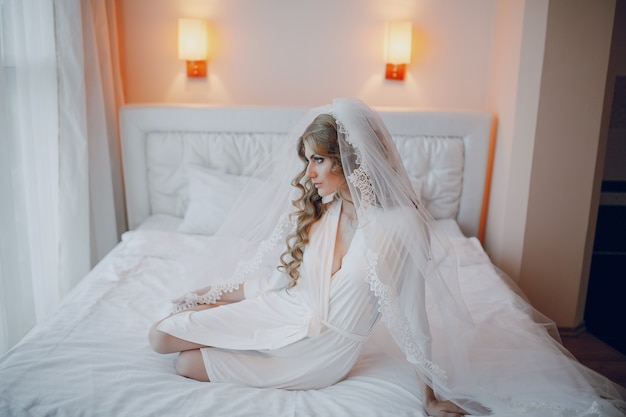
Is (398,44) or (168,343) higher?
(398,44)

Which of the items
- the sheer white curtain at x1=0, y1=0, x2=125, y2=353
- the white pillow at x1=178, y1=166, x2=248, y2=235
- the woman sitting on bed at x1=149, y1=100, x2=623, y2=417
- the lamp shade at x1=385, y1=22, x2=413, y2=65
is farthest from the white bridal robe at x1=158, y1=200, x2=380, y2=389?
the lamp shade at x1=385, y1=22, x2=413, y2=65

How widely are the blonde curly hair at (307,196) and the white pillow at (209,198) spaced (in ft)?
3.72

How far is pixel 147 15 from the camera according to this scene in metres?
3.55

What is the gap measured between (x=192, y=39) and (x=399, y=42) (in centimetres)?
122

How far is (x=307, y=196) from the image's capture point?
2.07 meters

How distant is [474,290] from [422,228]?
3.12 feet

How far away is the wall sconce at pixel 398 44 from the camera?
11.3 ft

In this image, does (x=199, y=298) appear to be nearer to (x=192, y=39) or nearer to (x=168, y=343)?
(x=168, y=343)

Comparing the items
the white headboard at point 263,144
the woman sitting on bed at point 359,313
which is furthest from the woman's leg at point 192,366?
the white headboard at point 263,144

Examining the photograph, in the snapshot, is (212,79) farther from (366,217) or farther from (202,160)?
(366,217)

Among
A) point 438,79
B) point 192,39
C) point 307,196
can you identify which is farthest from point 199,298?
point 438,79

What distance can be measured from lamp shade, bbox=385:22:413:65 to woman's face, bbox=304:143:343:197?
1.76 m

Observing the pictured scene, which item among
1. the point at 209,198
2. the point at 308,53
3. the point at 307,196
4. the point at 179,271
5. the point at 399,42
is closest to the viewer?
the point at 307,196

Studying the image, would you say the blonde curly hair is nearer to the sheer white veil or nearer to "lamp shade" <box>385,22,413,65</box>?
the sheer white veil
